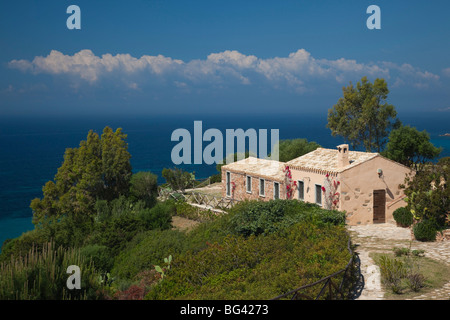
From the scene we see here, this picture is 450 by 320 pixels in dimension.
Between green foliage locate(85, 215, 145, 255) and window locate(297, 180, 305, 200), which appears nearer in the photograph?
green foliage locate(85, 215, 145, 255)

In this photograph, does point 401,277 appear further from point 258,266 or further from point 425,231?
point 425,231

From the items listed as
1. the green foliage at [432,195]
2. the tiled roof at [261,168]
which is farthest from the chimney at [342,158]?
the tiled roof at [261,168]

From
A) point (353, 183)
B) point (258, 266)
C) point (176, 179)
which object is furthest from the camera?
point (176, 179)

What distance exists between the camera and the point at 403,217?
2098cm

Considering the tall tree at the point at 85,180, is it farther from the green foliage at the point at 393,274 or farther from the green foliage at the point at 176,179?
the green foliage at the point at 393,274

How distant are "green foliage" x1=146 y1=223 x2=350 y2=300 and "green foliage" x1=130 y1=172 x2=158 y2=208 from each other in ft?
53.5

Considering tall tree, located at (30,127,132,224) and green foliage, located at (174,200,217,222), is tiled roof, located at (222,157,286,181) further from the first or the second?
tall tree, located at (30,127,132,224)

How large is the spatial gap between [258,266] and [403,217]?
34.6 ft

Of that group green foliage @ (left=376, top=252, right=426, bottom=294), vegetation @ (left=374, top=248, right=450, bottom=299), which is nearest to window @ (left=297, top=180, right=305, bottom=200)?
vegetation @ (left=374, top=248, right=450, bottom=299)

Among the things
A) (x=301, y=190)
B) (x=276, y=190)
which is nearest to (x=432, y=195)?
(x=301, y=190)

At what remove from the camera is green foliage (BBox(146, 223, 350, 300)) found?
1170 cm

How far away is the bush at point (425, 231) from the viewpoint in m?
17.2

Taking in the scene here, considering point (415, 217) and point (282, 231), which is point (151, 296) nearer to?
point (282, 231)
